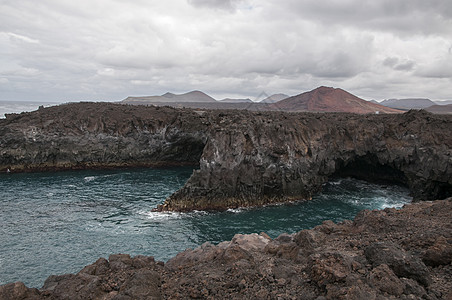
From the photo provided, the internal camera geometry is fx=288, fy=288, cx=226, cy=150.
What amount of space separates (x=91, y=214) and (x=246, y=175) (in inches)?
642

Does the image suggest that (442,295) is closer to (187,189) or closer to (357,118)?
(187,189)

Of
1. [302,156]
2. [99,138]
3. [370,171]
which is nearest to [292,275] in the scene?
[302,156]

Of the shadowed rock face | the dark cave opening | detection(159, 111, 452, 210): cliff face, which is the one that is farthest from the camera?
the dark cave opening

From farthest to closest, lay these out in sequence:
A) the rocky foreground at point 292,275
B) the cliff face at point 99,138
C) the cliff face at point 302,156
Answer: the cliff face at point 99,138, the cliff face at point 302,156, the rocky foreground at point 292,275

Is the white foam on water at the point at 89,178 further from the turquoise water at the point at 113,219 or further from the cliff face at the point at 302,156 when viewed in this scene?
the cliff face at the point at 302,156

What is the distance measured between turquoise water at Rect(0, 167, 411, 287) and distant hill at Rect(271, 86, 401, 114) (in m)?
50.2

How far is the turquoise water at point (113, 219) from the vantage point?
20.6m

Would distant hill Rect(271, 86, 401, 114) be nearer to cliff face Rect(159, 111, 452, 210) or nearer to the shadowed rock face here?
the shadowed rock face

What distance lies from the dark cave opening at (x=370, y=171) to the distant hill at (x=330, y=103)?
146 ft

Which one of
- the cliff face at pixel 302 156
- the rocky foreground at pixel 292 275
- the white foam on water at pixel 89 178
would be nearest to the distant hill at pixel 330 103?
the cliff face at pixel 302 156

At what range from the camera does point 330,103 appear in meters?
89.3

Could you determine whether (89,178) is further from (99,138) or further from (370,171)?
(370,171)

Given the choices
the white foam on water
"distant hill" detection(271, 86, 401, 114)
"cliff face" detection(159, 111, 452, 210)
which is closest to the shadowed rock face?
"cliff face" detection(159, 111, 452, 210)

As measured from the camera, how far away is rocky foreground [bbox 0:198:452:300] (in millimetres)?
7523
